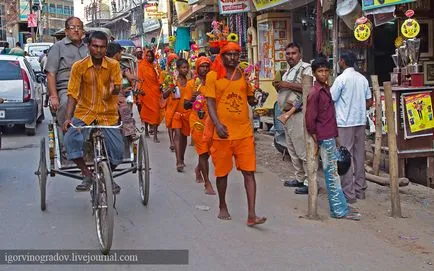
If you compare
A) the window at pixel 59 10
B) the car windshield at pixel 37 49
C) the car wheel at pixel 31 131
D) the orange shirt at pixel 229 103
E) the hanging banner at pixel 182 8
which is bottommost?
the car wheel at pixel 31 131

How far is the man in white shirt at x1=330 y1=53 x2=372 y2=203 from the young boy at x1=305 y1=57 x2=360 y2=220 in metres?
0.68

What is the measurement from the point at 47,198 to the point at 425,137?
16.5ft

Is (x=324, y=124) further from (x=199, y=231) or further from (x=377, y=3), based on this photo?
(x=377, y=3)

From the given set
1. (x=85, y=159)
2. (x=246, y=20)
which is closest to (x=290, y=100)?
(x=85, y=159)

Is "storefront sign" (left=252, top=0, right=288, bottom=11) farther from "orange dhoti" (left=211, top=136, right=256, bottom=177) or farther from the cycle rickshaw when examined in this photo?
"orange dhoti" (left=211, top=136, right=256, bottom=177)

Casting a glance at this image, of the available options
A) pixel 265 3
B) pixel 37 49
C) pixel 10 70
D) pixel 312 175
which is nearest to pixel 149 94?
pixel 10 70

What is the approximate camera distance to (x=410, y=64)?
9320mm

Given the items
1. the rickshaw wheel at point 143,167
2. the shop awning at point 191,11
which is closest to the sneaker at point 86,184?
the rickshaw wheel at point 143,167

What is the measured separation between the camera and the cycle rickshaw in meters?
5.33

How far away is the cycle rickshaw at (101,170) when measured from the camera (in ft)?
17.5

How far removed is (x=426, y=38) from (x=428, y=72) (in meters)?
0.56

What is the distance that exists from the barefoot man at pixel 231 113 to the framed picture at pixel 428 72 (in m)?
5.13

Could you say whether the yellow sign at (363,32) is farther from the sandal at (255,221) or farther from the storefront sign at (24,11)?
the storefront sign at (24,11)

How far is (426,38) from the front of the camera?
Result: 10.6 m
